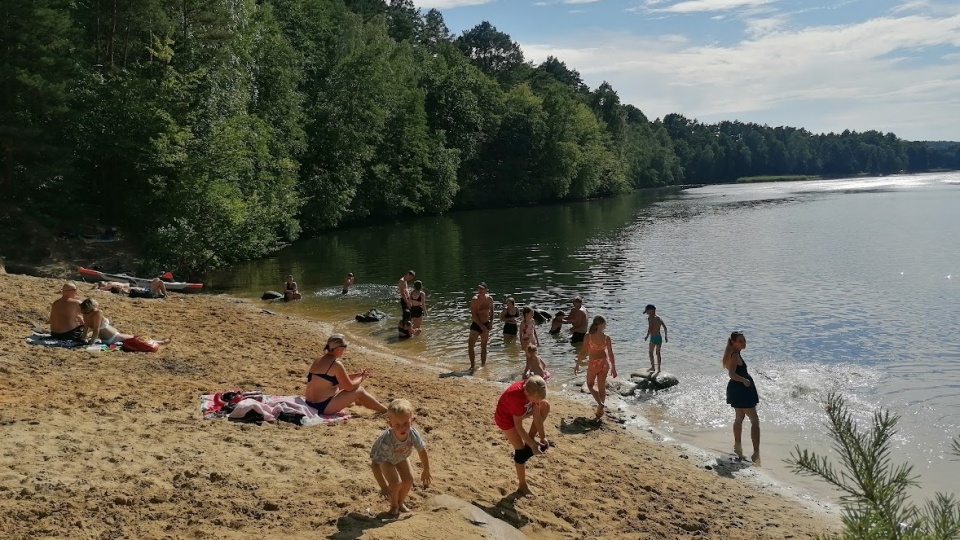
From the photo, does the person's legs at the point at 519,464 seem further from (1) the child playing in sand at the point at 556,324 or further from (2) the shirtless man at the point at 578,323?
(1) the child playing in sand at the point at 556,324

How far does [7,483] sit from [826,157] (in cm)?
21980

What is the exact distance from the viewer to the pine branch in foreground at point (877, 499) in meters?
2.76

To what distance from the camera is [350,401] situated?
1013 cm

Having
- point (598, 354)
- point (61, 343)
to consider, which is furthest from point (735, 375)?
point (61, 343)

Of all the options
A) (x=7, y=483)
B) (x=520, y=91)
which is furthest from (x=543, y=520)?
(x=520, y=91)

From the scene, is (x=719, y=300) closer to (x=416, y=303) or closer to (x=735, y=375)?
(x=416, y=303)

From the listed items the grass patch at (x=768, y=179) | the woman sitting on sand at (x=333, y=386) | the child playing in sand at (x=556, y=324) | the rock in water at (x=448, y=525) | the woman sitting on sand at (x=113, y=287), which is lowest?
the child playing in sand at (x=556, y=324)

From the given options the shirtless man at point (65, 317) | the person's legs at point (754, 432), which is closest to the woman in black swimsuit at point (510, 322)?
the person's legs at point (754, 432)

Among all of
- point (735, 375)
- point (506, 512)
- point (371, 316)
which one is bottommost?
point (506, 512)

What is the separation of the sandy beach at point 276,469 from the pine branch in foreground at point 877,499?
420cm

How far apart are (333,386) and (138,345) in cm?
541

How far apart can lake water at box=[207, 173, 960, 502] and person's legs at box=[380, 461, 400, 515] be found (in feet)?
20.0

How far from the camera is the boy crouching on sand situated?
695cm

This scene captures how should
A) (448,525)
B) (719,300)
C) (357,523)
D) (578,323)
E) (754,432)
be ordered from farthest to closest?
(719,300), (578,323), (754,432), (357,523), (448,525)
